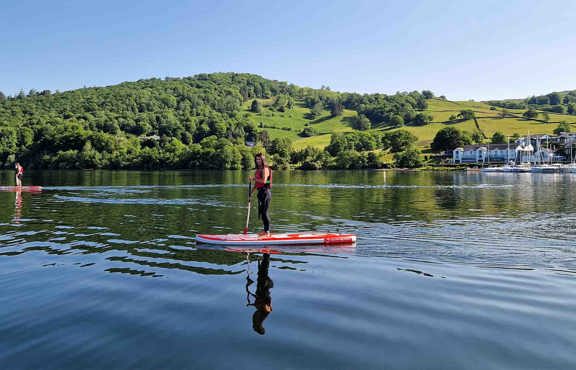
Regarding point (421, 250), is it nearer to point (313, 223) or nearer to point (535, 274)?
point (535, 274)

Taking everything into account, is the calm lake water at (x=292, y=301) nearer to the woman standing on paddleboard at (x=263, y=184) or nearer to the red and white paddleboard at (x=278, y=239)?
the red and white paddleboard at (x=278, y=239)

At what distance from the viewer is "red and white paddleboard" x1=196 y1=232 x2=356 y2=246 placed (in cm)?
2223

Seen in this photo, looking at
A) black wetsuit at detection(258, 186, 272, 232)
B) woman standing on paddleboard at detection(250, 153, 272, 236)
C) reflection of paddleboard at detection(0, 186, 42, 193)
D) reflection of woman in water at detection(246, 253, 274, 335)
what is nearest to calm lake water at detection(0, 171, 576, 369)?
reflection of woman in water at detection(246, 253, 274, 335)

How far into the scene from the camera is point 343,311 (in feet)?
42.4

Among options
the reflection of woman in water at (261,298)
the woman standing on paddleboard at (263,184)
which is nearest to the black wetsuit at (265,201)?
the woman standing on paddleboard at (263,184)

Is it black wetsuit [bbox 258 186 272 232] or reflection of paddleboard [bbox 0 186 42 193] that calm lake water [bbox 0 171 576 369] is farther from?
reflection of paddleboard [bbox 0 186 42 193]

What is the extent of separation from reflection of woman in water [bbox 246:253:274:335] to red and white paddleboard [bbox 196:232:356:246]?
350 centimetres

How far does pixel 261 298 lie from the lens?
563 inches

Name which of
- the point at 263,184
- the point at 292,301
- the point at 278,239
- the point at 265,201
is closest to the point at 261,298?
the point at 292,301

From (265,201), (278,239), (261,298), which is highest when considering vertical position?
(265,201)

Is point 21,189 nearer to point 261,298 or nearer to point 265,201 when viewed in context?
point 265,201

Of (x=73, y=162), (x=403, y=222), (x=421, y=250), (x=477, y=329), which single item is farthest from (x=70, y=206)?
(x=73, y=162)

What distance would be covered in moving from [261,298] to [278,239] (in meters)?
8.29

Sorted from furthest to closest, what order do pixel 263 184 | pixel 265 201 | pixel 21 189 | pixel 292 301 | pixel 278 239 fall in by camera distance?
pixel 21 189
pixel 265 201
pixel 263 184
pixel 278 239
pixel 292 301
